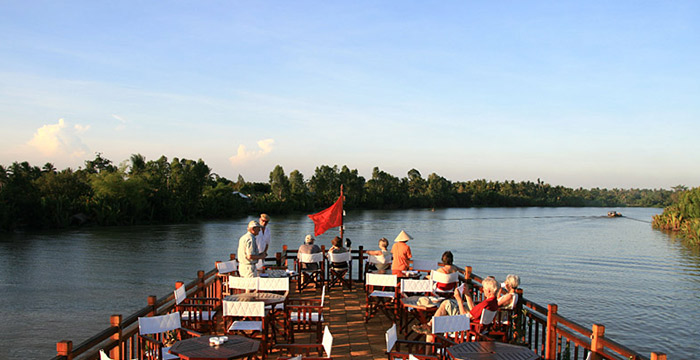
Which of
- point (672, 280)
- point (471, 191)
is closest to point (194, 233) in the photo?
point (672, 280)

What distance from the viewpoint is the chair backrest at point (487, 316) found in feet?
17.3

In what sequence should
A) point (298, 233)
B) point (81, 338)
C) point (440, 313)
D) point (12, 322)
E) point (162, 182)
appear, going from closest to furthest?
point (440, 313)
point (81, 338)
point (12, 322)
point (298, 233)
point (162, 182)

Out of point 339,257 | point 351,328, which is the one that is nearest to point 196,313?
point 351,328

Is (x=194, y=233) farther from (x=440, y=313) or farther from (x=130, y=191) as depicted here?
(x=440, y=313)

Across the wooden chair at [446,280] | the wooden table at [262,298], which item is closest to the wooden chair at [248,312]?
the wooden table at [262,298]

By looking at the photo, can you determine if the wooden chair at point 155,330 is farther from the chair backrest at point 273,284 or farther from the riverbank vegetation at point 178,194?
the riverbank vegetation at point 178,194

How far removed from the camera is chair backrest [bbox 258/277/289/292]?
255 inches

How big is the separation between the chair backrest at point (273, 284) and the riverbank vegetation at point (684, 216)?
Answer: 164 ft

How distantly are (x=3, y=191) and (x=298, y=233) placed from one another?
30.1 metres

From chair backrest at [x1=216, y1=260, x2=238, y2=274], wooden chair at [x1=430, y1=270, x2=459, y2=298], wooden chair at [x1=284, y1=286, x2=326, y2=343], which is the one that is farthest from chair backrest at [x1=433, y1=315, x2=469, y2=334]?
chair backrest at [x1=216, y1=260, x2=238, y2=274]

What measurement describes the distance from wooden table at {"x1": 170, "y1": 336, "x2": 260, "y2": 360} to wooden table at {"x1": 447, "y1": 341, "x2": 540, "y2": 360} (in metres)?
1.85

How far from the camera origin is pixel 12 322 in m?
17.1

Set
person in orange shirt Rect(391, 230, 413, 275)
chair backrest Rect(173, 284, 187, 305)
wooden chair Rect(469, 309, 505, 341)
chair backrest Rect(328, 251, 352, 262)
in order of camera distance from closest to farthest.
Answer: wooden chair Rect(469, 309, 505, 341) → chair backrest Rect(173, 284, 187, 305) → person in orange shirt Rect(391, 230, 413, 275) → chair backrest Rect(328, 251, 352, 262)

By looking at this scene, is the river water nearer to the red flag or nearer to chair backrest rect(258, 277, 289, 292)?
the red flag
